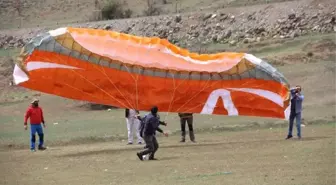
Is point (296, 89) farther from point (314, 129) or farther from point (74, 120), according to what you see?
point (74, 120)

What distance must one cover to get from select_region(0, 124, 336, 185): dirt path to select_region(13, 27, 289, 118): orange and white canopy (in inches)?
57.2

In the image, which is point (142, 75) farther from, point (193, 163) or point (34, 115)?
point (193, 163)

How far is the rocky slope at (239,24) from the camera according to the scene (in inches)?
2448

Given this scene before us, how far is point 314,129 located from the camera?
3381cm

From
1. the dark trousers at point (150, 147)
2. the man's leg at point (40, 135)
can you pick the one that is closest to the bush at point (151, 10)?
the man's leg at point (40, 135)

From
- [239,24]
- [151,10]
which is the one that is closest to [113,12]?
[151,10]

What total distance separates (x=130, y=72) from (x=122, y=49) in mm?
759

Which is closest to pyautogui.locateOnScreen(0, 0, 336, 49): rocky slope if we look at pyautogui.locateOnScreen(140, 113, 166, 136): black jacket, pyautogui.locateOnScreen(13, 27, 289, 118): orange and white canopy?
pyautogui.locateOnScreen(13, 27, 289, 118): orange and white canopy

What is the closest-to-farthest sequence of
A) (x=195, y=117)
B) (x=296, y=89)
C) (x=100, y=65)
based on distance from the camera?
(x=100, y=65)
(x=296, y=89)
(x=195, y=117)

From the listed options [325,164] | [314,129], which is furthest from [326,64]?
[325,164]

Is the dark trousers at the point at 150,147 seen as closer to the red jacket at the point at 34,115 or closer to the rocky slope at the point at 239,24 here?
the red jacket at the point at 34,115

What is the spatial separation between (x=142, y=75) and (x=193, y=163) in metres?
5.30

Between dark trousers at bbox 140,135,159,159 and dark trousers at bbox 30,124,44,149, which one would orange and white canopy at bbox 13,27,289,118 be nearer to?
dark trousers at bbox 30,124,44,149

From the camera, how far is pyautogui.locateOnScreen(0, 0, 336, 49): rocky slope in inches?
2448
